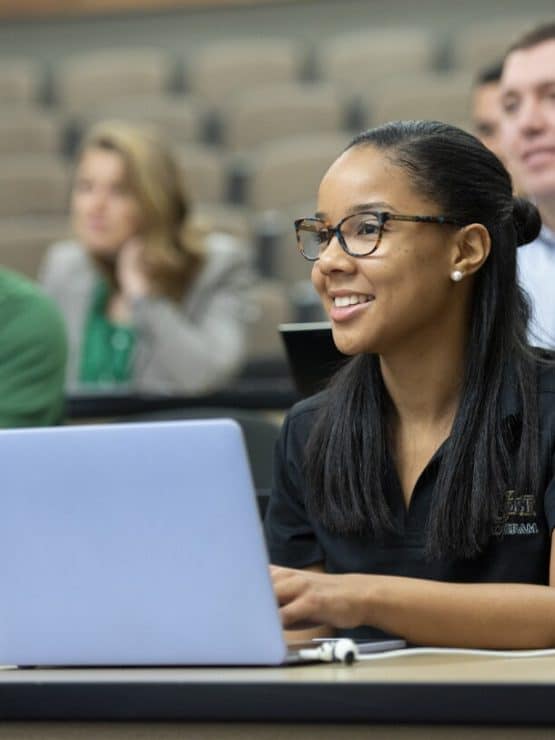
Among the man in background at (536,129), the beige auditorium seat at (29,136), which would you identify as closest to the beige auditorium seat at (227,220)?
the beige auditorium seat at (29,136)

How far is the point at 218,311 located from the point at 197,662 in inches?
87.8

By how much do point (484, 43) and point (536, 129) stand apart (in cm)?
261

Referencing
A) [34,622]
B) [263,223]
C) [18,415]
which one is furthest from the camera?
[263,223]

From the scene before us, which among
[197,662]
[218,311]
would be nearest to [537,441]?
[197,662]

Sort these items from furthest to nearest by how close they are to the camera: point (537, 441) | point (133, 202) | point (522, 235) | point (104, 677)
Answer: point (133, 202) → point (522, 235) → point (537, 441) → point (104, 677)

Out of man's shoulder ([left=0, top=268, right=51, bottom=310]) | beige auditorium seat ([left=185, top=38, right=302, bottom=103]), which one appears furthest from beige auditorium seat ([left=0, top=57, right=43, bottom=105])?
man's shoulder ([left=0, top=268, right=51, bottom=310])

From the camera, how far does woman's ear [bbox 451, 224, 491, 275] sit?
1.44 meters

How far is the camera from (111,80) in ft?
16.8

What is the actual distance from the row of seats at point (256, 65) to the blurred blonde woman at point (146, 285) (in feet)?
5.76

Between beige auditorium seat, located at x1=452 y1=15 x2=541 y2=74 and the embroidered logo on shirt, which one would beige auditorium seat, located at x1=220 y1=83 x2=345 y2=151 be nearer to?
beige auditorium seat, located at x1=452 y1=15 x2=541 y2=74

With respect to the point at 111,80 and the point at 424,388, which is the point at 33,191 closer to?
the point at 111,80

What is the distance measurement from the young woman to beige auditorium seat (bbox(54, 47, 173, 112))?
372 centimetres

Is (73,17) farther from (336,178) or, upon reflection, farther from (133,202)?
(336,178)

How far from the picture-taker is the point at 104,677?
1067 millimetres
